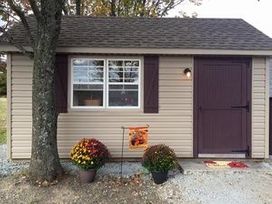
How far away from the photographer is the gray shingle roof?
336 inches

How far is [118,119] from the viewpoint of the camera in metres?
8.74

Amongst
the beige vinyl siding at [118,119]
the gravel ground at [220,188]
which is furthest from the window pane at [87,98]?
the gravel ground at [220,188]

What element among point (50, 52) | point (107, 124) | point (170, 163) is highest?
point (50, 52)

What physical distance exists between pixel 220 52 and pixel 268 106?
1727mm

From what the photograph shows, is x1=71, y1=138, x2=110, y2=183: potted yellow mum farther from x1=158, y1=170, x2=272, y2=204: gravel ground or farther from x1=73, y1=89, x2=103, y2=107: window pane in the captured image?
x1=73, y1=89, x2=103, y2=107: window pane

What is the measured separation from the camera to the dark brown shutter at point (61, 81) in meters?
8.55

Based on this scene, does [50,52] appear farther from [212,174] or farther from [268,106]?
[268,106]

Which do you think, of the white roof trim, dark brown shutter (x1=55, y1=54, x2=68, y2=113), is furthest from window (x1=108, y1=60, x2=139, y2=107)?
dark brown shutter (x1=55, y1=54, x2=68, y2=113)

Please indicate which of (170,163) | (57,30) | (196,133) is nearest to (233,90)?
(196,133)

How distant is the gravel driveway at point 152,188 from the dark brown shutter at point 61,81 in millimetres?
1488

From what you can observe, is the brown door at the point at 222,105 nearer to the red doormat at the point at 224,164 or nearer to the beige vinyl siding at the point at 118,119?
the beige vinyl siding at the point at 118,119

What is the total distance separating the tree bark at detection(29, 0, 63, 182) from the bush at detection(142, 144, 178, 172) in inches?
68.3

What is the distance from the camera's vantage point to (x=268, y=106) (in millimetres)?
8945

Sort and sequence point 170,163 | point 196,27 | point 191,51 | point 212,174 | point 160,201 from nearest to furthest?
point 160,201 < point 170,163 < point 212,174 < point 191,51 < point 196,27
